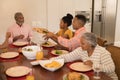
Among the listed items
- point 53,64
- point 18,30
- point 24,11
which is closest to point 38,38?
point 53,64

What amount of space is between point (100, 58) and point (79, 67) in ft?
0.83

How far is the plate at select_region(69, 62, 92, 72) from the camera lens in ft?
5.90

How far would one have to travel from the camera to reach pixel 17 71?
1.78 meters

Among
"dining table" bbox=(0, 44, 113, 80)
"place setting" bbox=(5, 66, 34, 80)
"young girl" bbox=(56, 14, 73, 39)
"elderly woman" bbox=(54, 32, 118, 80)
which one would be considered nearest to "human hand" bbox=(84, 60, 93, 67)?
"elderly woman" bbox=(54, 32, 118, 80)

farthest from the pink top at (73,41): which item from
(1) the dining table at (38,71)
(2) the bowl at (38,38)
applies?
(1) the dining table at (38,71)

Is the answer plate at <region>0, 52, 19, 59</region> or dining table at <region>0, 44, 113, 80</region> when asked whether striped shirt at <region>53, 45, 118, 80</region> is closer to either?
dining table at <region>0, 44, 113, 80</region>

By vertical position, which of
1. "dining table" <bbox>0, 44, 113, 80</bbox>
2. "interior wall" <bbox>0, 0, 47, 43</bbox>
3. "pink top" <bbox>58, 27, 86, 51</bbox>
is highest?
"interior wall" <bbox>0, 0, 47, 43</bbox>

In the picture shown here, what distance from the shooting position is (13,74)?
171 centimetres

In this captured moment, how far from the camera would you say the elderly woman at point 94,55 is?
185 centimetres

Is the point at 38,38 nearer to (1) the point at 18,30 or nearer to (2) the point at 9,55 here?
(2) the point at 9,55

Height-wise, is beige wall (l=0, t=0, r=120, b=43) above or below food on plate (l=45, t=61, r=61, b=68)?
above

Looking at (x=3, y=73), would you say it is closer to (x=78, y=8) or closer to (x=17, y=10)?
(x=17, y=10)

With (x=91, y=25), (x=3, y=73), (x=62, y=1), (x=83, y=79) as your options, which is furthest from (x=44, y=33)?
(x=91, y=25)

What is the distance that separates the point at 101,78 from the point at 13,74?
0.82 meters
